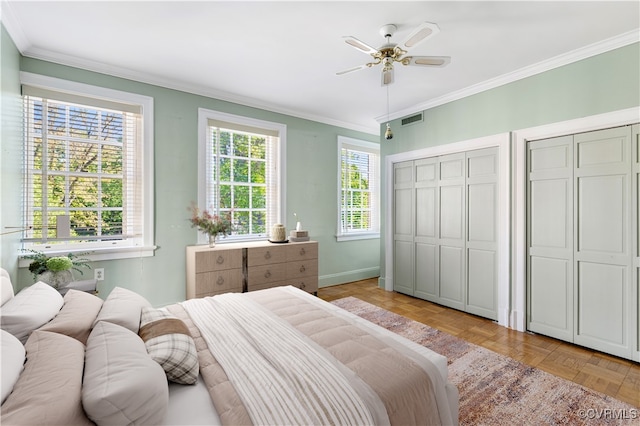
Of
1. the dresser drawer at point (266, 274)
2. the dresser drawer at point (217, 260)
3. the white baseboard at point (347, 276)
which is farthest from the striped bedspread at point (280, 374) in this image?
the white baseboard at point (347, 276)

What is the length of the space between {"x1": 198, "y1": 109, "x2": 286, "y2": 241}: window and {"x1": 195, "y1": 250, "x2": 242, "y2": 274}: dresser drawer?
1.76ft

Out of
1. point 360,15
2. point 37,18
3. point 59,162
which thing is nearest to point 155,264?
point 59,162

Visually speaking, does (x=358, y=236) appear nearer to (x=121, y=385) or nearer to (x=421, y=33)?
(x=421, y=33)

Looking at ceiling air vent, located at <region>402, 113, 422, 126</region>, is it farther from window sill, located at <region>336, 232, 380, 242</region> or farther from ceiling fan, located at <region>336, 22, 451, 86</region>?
window sill, located at <region>336, 232, 380, 242</region>

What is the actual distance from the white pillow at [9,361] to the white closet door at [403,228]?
406 cm

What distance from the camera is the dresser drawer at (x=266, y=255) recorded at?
139 inches

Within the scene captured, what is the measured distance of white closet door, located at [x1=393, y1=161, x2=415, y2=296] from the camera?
14.1ft

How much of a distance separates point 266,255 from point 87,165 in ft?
6.92

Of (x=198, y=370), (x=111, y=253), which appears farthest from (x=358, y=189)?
(x=198, y=370)

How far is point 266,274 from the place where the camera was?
3650 millimetres

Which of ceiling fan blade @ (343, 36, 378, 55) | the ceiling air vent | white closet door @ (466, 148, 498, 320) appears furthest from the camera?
the ceiling air vent

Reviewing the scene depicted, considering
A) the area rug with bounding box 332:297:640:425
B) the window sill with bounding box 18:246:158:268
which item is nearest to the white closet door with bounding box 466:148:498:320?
the area rug with bounding box 332:297:640:425

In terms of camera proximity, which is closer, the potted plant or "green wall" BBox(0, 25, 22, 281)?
"green wall" BBox(0, 25, 22, 281)

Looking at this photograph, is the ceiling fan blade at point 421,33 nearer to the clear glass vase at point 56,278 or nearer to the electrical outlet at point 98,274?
the clear glass vase at point 56,278
